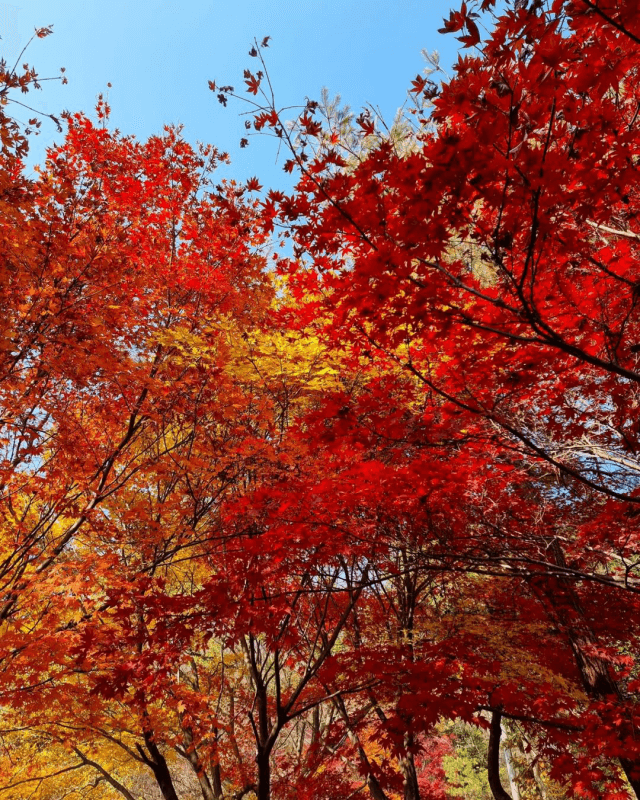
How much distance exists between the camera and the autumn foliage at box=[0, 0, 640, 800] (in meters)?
3.17

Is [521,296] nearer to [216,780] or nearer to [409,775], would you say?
[409,775]

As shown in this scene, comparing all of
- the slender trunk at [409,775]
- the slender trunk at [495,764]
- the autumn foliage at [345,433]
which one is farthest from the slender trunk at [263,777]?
the slender trunk at [495,764]

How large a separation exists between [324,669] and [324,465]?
2.97 m

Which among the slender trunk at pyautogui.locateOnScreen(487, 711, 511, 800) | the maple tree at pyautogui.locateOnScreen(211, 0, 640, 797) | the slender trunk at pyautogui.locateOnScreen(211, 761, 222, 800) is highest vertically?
→ the maple tree at pyautogui.locateOnScreen(211, 0, 640, 797)

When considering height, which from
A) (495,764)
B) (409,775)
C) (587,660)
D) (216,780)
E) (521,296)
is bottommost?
(495,764)

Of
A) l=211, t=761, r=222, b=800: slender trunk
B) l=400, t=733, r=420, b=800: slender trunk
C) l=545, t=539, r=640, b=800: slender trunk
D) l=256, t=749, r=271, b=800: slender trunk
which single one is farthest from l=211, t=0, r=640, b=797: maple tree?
l=211, t=761, r=222, b=800: slender trunk

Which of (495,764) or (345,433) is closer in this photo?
(345,433)

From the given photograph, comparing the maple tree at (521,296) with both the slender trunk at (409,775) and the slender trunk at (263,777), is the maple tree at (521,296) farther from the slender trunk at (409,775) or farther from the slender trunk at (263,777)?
the slender trunk at (263,777)

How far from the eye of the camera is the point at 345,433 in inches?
189

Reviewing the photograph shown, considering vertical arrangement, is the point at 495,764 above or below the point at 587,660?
below

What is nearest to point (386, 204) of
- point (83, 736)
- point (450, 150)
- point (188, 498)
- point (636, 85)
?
point (450, 150)

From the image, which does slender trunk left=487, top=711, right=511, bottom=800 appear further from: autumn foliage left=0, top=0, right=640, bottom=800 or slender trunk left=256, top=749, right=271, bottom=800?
slender trunk left=256, top=749, right=271, bottom=800

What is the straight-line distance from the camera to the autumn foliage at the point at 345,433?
3168mm

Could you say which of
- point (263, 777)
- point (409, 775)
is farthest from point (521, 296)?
point (409, 775)
